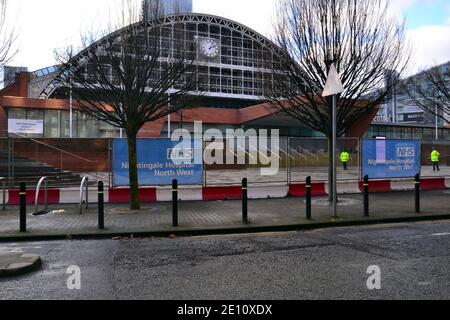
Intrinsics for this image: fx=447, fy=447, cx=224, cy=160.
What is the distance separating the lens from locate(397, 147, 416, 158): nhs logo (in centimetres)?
1856

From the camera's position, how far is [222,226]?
1005 centimetres

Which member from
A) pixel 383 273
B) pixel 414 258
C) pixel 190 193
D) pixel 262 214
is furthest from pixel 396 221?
pixel 190 193

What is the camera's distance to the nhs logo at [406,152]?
1856 cm

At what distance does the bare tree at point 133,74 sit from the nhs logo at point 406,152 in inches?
391

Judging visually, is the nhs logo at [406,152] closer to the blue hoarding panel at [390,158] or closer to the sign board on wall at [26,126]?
the blue hoarding panel at [390,158]

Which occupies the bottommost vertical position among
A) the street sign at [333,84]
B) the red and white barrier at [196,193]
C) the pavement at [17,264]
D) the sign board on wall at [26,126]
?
the pavement at [17,264]

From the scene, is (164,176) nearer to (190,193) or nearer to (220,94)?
(190,193)

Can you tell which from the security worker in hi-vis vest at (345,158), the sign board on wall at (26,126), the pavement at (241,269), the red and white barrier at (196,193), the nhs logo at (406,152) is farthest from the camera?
the sign board on wall at (26,126)

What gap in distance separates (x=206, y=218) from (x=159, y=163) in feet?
→ 16.6

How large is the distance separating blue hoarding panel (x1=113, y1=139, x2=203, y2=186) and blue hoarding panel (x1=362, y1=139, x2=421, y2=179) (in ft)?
22.9

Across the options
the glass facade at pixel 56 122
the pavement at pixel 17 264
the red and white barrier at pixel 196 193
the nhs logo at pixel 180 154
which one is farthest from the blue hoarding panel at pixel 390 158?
the glass facade at pixel 56 122

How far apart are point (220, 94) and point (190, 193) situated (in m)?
54.9

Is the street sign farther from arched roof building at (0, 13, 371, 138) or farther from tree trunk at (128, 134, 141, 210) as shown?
tree trunk at (128, 134, 141, 210)

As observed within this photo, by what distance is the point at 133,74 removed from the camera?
12039 millimetres
